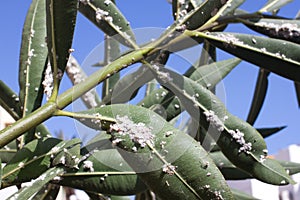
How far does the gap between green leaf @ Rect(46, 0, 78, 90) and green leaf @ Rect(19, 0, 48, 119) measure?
182mm

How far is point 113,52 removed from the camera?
962 mm

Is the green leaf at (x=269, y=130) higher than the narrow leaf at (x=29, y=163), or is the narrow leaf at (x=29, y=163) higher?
the narrow leaf at (x=29, y=163)

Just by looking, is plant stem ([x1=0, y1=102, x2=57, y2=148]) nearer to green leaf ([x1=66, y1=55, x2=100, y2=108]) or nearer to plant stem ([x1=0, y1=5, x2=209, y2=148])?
plant stem ([x1=0, y1=5, x2=209, y2=148])

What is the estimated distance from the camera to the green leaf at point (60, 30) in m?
0.65

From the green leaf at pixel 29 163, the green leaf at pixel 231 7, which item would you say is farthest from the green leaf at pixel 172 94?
the green leaf at pixel 29 163

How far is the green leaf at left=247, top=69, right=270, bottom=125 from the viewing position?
1.32m

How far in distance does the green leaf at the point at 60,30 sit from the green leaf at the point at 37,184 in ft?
0.45

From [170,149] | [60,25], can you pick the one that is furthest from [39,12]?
[170,149]

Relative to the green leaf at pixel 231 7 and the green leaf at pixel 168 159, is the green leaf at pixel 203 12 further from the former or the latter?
the green leaf at pixel 168 159

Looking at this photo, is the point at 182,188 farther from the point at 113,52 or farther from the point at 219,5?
the point at 113,52

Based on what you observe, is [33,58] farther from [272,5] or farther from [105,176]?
[272,5]

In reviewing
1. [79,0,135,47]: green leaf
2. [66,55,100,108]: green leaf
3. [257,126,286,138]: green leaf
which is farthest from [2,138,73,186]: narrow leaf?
[257,126,286,138]: green leaf

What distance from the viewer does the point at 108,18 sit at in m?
0.87

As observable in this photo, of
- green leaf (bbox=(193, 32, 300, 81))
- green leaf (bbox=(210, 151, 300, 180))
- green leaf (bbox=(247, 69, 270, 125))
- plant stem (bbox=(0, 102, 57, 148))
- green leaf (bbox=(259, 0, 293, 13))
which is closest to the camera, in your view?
plant stem (bbox=(0, 102, 57, 148))
